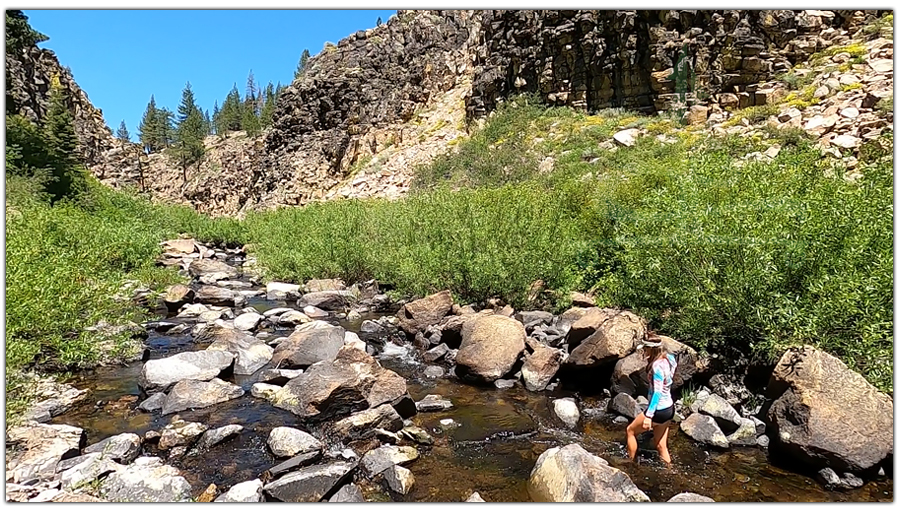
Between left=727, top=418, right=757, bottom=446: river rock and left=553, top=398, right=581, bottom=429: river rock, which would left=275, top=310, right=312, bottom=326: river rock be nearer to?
left=553, top=398, right=581, bottom=429: river rock

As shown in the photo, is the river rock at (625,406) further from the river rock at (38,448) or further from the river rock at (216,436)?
the river rock at (38,448)

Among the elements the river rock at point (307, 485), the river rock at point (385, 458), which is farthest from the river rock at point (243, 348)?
the river rock at point (307, 485)

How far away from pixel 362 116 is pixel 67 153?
20981mm

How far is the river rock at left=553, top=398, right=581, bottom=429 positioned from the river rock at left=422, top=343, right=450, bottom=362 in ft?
8.54

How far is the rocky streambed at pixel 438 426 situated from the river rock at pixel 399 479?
2 centimetres

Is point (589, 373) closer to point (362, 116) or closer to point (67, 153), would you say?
point (67, 153)

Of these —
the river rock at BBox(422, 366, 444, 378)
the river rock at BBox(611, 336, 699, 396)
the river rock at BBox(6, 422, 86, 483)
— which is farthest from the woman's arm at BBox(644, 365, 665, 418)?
the river rock at BBox(6, 422, 86, 483)

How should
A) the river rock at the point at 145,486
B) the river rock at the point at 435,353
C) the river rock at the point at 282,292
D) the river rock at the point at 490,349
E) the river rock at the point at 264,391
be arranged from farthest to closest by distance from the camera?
1. the river rock at the point at 282,292
2. the river rock at the point at 435,353
3. the river rock at the point at 490,349
4. the river rock at the point at 264,391
5. the river rock at the point at 145,486

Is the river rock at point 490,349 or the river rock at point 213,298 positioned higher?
the river rock at point 213,298

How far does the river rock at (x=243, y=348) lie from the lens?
29.5 ft

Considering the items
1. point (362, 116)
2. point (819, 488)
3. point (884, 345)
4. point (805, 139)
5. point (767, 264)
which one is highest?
point (362, 116)

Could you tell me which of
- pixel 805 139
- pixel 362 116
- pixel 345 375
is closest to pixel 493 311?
pixel 345 375

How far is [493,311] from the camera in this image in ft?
37.4

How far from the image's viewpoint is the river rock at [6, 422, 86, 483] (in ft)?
16.6
